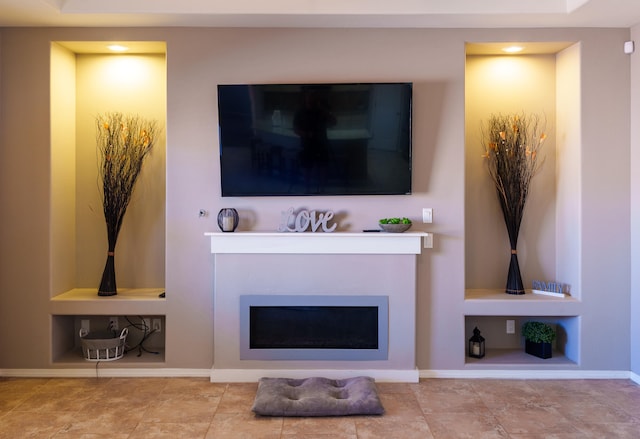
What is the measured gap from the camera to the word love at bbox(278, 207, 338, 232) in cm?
399

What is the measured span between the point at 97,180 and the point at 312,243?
1885 millimetres

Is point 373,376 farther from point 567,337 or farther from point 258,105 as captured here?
point 258,105

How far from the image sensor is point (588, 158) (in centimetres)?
401

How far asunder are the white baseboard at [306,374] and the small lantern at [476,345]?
0.55 m

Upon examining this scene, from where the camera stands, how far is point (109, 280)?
4.20 m

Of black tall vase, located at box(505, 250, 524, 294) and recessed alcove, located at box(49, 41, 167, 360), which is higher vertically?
recessed alcove, located at box(49, 41, 167, 360)

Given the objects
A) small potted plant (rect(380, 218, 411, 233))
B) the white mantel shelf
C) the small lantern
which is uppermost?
small potted plant (rect(380, 218, 411, 233))

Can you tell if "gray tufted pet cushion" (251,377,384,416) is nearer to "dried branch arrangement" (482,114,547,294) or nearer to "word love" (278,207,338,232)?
"word love" (278,207,338,232)

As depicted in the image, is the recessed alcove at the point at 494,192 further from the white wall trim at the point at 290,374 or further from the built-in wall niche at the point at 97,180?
the built-in wall niche at the point at 97,180

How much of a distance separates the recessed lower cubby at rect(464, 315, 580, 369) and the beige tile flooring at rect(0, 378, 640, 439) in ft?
0.49

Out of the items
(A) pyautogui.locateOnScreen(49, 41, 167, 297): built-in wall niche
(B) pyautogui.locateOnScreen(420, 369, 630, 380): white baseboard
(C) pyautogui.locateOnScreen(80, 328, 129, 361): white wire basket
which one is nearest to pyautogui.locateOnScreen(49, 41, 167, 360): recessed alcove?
(A) pyautogui.locateOnScreen(49, 41, 167, 297): built-in wall niche

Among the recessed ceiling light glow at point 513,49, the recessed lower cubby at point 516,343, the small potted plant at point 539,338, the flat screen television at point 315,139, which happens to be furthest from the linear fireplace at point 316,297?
the recessed ceiling light glow at point 513,49

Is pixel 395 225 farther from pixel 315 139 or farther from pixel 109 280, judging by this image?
pixel 109 280

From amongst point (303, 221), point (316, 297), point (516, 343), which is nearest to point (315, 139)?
point (303, 221)
